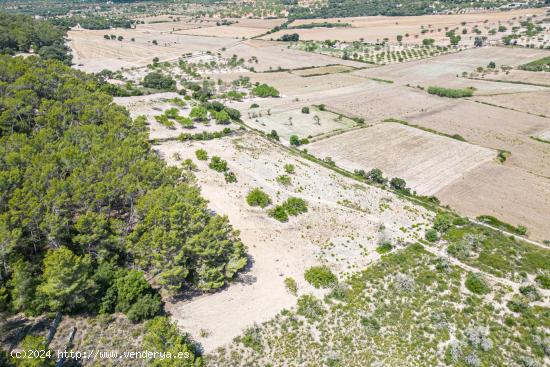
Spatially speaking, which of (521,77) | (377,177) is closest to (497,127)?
(377,177)

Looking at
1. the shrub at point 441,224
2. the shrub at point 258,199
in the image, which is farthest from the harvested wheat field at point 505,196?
the shrub at point 258,199

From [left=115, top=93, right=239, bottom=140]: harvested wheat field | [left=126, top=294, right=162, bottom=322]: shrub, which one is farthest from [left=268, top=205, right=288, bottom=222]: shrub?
[left=115, top=93, right=239, bottom=140]: harvested wheat field

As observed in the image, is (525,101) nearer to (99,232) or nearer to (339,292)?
(339,292)

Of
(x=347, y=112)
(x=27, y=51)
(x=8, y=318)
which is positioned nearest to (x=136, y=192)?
(x=8, y=318)

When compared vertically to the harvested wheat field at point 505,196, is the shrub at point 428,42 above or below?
above

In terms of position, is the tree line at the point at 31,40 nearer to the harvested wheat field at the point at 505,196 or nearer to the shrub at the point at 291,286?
the shrub at the point at 291,286
